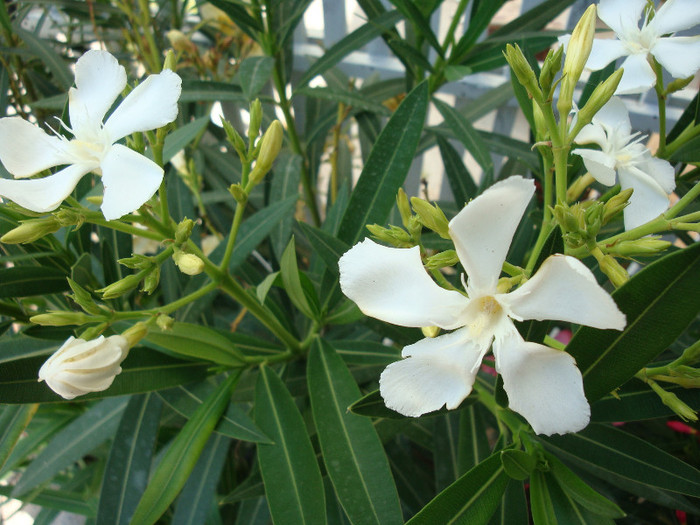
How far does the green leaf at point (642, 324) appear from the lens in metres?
0.36

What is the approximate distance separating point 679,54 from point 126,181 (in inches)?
20.2

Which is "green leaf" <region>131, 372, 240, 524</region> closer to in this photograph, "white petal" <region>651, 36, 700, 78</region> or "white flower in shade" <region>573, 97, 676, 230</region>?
"white flower in shade" <region>573, 97, 676, 230</region>

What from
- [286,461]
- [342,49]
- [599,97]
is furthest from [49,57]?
[599,97]

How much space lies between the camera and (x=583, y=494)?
1.52 feet

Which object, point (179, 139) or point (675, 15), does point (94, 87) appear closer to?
point (179, 139)

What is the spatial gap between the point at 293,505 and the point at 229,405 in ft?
0.46

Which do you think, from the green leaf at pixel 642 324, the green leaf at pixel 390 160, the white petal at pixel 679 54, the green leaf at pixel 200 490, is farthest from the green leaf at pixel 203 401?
the white petal at pixel 679 54

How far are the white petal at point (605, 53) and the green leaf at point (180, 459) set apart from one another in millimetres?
526

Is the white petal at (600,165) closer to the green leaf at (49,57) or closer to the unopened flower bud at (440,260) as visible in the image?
the unopened flower bud at (440,260)

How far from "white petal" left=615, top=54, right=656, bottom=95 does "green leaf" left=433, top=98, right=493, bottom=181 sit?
0.92 ft

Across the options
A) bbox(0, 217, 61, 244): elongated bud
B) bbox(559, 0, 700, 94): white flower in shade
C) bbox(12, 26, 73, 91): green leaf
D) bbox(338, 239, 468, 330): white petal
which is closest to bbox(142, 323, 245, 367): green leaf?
bbox(0, 217, 61, 244): elongated bud

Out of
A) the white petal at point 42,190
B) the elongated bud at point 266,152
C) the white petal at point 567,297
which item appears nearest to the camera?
the white petal at point 567,297

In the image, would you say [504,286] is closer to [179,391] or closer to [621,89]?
[621,89]

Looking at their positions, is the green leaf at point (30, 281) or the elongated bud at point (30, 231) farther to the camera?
the green leaf at point (30, 281)
